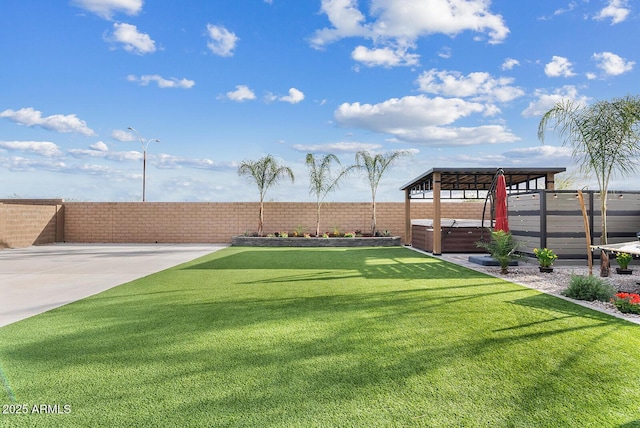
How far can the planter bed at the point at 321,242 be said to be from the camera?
1655cm

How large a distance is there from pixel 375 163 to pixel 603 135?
33.6ft

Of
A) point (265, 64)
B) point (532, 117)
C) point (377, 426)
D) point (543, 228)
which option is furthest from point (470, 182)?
point (377, 426)

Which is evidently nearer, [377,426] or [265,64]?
[377,426]

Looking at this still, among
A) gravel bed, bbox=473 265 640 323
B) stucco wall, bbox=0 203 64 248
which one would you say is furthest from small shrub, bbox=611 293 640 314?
stucco wall, bbox=0 203 64 248

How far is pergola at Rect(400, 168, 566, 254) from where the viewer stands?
1210cm

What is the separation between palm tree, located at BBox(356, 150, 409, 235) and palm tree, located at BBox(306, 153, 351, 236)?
74 centimetres

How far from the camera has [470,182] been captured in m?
14.8

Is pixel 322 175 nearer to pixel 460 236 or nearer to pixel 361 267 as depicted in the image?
pixel 460 236

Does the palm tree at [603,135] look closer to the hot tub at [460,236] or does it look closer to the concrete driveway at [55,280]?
the hot tub at [460,236]

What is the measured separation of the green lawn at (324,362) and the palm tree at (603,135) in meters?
3.85

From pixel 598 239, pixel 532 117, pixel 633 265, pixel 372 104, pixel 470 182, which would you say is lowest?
pixel 633 265

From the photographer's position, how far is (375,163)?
17312 mm

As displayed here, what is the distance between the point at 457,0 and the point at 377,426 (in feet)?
34.2

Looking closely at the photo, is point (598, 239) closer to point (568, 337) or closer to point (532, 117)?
point (532, 117)
